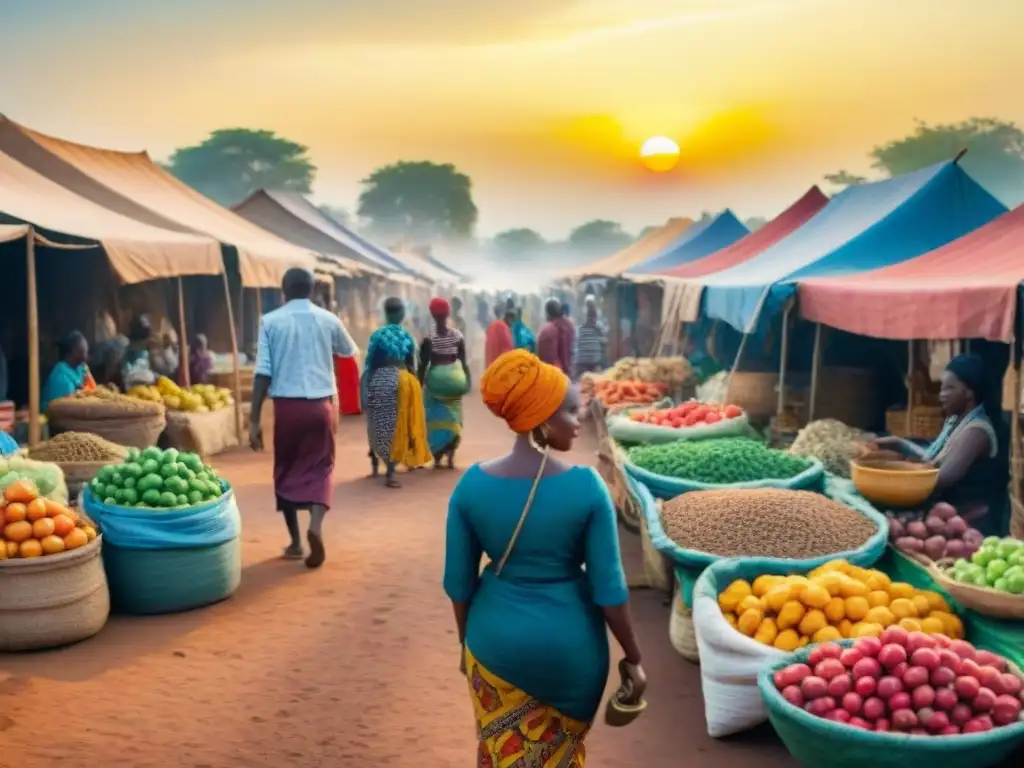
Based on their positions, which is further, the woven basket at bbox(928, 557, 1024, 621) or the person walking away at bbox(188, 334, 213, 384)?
the person walking away at bbox(188, 334, 213, 384)

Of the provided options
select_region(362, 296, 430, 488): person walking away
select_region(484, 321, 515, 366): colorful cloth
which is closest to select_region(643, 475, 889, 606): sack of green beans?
select_region(362, 296, 430, 488): person walking away

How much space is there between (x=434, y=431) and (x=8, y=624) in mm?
5883

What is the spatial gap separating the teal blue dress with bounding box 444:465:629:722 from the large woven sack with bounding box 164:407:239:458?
8174mm

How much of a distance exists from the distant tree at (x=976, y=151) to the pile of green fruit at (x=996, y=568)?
53787 millimetres

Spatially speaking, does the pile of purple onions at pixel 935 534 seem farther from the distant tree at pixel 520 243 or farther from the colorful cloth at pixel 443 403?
the distant tree at pixel 520 243

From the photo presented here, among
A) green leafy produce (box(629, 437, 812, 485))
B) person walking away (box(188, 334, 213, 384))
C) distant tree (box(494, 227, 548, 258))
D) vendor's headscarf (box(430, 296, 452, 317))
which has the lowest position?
green leafy produce (box(629, 437, 812, 485))

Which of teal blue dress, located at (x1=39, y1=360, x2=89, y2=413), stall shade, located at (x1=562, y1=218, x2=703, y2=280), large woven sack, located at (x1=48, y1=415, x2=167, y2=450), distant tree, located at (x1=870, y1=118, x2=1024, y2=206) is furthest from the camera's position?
distant tree, located at (x1=870, y1=118, x2=1024, y2=206)

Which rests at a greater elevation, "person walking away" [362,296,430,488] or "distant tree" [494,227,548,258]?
"distant tree" [494,227,548,258]

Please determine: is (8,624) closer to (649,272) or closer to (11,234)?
(11,234)

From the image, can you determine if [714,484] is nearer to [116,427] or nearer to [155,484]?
[155,484]

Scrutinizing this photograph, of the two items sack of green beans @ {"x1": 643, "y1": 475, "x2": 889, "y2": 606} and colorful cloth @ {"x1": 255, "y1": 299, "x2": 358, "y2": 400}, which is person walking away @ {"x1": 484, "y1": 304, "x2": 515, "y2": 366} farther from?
sack of green beans @ {"x1": 643, "y1": 475, "x2": 889, "y2": 606}

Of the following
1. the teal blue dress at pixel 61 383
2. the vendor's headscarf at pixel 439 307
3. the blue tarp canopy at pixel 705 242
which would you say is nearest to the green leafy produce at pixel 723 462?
the vendor's headscarf at pixel 439 307

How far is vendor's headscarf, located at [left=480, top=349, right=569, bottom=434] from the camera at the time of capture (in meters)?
2.72

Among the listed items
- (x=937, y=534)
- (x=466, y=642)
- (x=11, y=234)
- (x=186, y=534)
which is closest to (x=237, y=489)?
(x=11, y=234)
